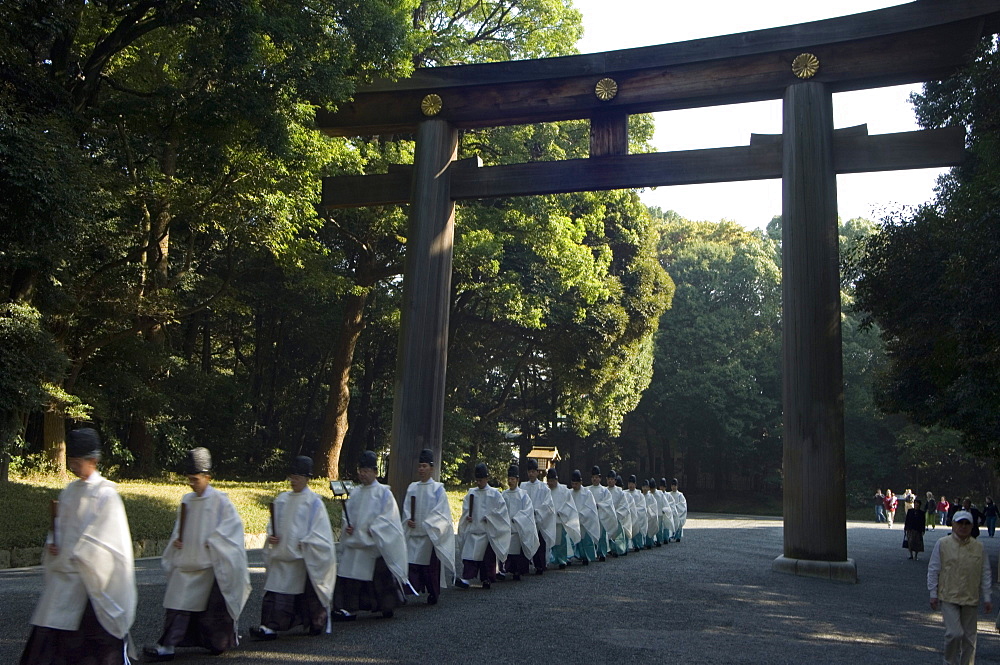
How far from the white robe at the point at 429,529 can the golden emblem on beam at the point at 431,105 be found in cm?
721

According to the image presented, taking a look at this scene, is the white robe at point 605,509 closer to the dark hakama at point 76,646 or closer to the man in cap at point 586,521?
the man in cap at point 586,521

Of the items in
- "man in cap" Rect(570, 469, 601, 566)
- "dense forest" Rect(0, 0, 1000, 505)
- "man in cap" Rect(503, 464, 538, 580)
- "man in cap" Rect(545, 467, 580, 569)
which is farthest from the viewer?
"man in cap" Rect(570, 469, 601, 566)

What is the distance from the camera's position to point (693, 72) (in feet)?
45.3

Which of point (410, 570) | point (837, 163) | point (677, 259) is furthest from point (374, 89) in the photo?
point (677, 259)

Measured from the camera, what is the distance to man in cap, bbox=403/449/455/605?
984 centimetres

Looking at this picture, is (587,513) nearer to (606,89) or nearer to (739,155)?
(739,155)

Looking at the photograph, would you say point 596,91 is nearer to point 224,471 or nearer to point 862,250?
point 862,250

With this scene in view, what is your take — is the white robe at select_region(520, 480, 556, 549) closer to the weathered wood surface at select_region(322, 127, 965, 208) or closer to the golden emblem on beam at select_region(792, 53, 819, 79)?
the weathered wood surface at select_region(322, 127, 965, 208)

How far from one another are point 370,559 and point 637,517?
11213 millimetres

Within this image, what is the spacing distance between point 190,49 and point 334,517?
1019 cm

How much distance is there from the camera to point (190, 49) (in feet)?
46.0

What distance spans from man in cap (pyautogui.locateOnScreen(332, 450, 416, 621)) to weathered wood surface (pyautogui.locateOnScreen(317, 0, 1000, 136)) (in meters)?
7.89

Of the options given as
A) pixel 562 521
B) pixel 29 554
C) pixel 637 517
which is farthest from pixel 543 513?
pixel 29 554

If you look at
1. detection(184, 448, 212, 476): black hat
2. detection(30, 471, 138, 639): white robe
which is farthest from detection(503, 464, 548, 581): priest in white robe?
detection(30, 471, 138, 639): white robe
